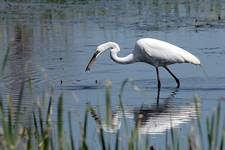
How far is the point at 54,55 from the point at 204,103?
5212mm

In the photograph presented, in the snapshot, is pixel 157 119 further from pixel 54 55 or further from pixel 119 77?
pixel 54 55

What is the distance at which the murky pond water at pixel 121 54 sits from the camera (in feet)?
30.6

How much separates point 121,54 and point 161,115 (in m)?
5.23

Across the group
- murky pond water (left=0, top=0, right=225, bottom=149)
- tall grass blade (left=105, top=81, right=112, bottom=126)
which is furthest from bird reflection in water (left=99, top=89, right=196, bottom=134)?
tall grass blade (left=105, top=81, right=112, bottom=126)

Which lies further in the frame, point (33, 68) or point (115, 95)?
point (33, 68)

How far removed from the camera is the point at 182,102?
982 centimetres

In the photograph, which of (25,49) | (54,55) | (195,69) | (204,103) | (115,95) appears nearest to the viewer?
(204,103)

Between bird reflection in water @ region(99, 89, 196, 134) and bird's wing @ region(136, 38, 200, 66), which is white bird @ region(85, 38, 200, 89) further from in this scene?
bird reflection in water @ region(99, 89, 196, 134)

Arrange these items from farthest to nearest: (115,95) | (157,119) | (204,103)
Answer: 1. (115,95)
2. (204,103)
3. (157,119)

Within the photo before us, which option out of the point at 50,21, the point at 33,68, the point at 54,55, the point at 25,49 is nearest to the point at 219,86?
the point at 33,68

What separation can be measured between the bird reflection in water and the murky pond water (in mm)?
11

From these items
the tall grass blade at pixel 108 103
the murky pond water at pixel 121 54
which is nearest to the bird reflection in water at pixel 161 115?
the murky pond water at pixel 121 54

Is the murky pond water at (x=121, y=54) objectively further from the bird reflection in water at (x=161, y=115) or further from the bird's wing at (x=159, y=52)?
the bird's wing at (x=159, y=52)

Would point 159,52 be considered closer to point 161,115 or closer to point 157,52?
point 157,52
